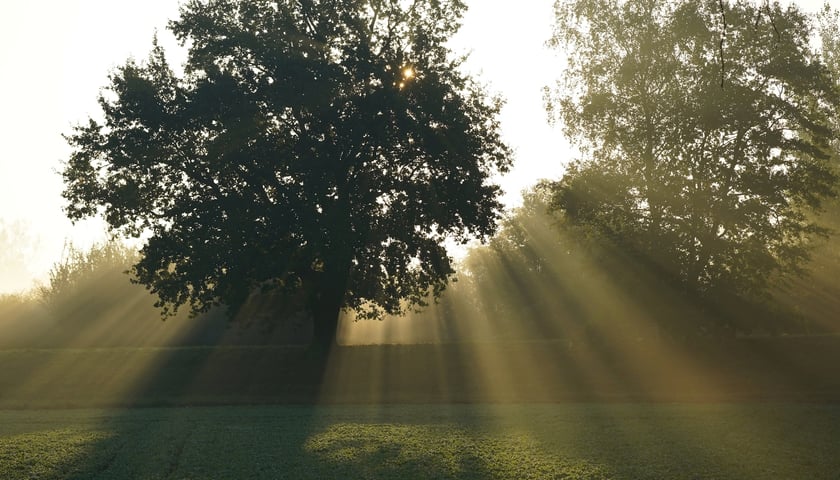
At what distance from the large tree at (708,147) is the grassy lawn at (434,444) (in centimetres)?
1301

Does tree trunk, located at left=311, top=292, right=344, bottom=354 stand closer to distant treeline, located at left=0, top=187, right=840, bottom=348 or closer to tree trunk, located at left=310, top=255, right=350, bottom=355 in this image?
tree trunk, located at left=310, top=255, right=350, bottom=355

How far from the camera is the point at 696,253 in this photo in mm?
39750

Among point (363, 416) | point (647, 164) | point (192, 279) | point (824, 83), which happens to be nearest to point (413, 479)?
point (363, 416)

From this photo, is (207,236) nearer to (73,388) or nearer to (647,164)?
(73,388)

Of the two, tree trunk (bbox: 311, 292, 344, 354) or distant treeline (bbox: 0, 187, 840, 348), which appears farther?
distant treeline (bbox: 0, 187, 840, 348)

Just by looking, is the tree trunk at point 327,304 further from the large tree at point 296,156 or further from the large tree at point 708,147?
the large tree at point 708,147

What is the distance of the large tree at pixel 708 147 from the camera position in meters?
38.5

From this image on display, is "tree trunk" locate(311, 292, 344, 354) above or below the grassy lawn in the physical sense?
above

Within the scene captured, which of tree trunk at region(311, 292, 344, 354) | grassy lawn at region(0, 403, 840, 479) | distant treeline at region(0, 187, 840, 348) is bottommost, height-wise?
grassy lawn at region(0, 403, 840, 479)

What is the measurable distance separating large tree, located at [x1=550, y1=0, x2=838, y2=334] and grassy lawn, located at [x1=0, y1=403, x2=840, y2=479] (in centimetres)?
1301

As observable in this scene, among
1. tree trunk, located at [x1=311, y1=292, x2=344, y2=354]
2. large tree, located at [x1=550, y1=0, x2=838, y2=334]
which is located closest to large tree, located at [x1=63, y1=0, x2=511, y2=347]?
tree trunk, located at [x1=311, y1=292, x2=344, y2=354]

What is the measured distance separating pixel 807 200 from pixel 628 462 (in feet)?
89.4

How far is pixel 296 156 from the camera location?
37.2 meters

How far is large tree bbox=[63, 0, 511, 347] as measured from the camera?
3641 centimetres
